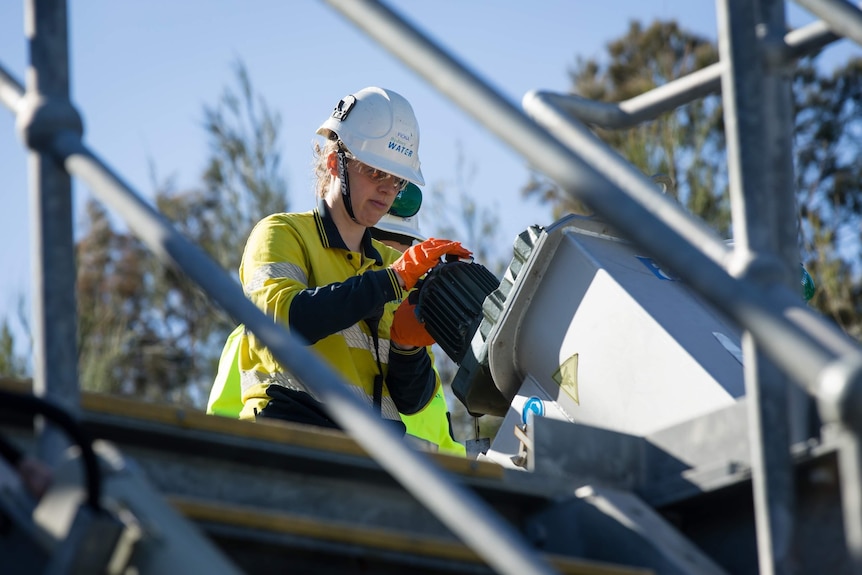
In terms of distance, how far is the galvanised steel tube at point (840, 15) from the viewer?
188cm

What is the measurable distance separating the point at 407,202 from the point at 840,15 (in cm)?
417

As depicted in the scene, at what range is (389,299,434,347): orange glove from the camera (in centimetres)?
427

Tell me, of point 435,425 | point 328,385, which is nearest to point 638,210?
point 328,385

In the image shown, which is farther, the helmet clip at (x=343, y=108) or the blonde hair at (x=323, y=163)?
the helmet clip at (x=343, y=108)

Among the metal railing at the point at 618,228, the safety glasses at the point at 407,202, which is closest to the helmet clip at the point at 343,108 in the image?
the safety glasses at the point at 407,202

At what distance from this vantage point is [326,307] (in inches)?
158

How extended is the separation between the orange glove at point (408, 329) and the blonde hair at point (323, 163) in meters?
0.64

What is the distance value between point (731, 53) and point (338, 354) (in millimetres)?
2736

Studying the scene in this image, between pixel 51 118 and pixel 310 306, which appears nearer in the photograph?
pixel 51 118

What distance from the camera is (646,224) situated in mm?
1466

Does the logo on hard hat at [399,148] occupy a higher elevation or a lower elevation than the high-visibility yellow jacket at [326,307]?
higher

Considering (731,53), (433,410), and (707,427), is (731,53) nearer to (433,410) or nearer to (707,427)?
(707,427)

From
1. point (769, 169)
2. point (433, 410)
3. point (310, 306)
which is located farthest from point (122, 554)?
point (433, 410)

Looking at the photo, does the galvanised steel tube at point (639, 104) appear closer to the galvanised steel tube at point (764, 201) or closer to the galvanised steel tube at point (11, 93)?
the galvanised steel tube at point (764, 201)
